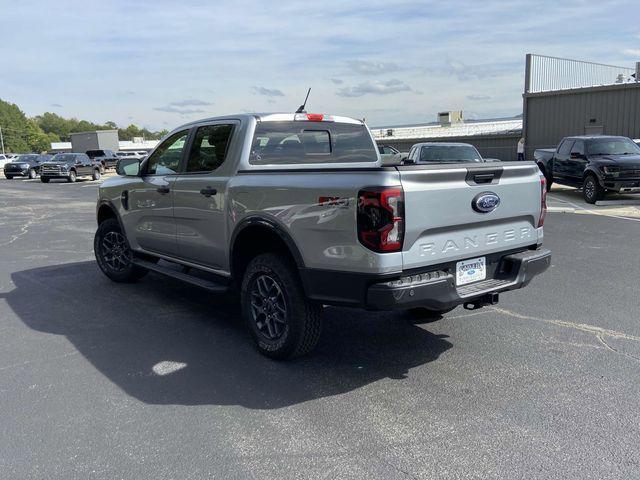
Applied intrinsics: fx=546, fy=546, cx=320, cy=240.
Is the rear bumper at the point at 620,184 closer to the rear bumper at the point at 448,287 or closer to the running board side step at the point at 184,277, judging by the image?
the rear bumper at the point at 448,287

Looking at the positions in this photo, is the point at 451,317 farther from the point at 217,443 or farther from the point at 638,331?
the point at 217,443

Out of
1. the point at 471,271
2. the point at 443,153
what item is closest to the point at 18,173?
the point at 443,153

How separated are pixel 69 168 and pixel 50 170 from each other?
1.06 meters

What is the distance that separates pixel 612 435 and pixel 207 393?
99.7 inches

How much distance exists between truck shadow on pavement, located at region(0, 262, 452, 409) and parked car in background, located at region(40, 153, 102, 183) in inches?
1058

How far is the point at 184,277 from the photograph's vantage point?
5.23m

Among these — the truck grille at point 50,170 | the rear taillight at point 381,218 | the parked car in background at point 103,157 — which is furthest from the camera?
the parked car in background at point 103,157

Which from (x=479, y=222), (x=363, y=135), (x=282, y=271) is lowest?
(x=282, y=271)

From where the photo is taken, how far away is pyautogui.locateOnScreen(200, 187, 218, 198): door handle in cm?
473

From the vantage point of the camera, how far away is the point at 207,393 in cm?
377

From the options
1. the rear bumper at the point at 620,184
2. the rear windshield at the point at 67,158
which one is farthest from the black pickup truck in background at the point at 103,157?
the rear bumper at the point at 620,184

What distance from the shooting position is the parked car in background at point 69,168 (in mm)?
30734

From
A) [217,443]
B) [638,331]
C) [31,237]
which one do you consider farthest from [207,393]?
[31,237]

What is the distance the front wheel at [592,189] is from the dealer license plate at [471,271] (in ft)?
39.9
